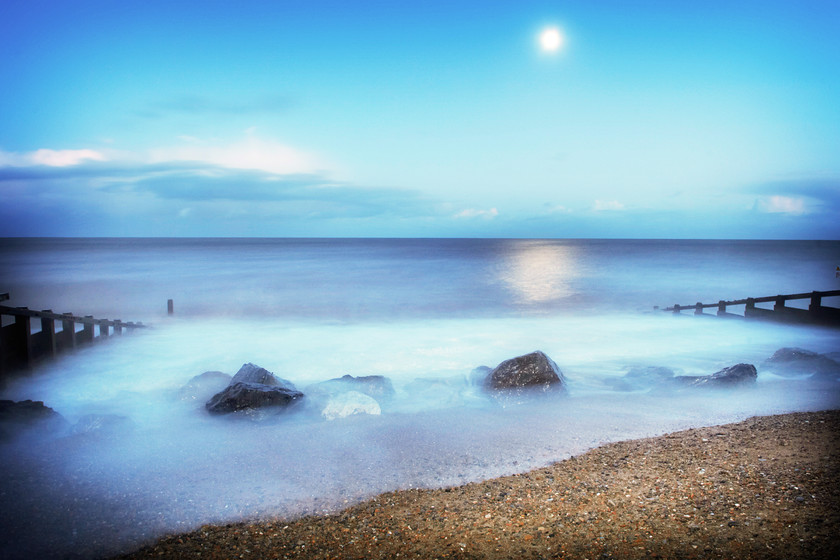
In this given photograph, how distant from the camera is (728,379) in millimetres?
9492

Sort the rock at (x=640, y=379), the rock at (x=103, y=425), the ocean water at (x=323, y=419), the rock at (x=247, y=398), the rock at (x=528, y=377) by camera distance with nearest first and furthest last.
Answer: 1. the ocean water at (x=323, y=419)
2. the rock at (x=103, y=425)
3. the rock at (x=247, y=398)
4. the rock at (x=528, y=377)
5. the rock at (x=640, y=379)

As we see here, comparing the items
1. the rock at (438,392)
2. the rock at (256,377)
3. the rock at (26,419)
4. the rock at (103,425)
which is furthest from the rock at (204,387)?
the rock at (438,392)

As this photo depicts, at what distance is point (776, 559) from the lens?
149 inches

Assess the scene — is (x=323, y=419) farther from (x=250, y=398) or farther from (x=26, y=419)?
(x=26, y=419)

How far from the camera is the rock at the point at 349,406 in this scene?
8312 millimetres

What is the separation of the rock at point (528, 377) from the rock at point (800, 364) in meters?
5.17

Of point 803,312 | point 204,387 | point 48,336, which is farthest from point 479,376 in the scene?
point 803,312

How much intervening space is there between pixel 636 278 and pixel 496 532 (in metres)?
47.4

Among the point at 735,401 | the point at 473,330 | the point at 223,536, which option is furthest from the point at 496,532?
the point at 473,330

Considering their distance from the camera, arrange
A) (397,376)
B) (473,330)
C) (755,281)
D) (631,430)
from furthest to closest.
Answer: (755,281), (473,330), (397,376), (631,430)

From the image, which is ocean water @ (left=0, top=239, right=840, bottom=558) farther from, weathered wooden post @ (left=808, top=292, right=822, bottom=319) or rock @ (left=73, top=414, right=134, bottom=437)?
weathered wooden post @ (left=808, top=292, right=822, bottom=319)

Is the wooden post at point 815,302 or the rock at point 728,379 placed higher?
the wooden post at point 815,302

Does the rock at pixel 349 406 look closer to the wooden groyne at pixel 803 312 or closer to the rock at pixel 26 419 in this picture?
the rock at pixel 26 419

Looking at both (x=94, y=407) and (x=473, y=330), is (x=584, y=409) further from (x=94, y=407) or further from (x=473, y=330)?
(x=473, y=330)
